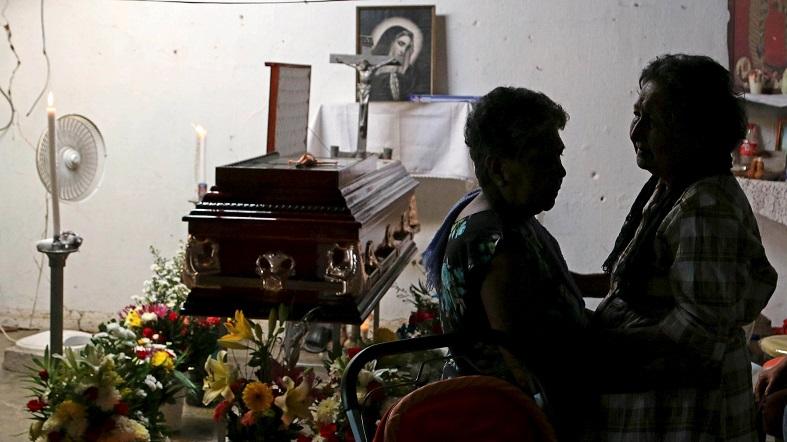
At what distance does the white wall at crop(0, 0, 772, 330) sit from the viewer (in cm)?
436

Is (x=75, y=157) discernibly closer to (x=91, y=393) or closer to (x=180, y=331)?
(x=180, y=331)

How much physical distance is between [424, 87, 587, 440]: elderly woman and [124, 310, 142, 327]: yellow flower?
1825 mm

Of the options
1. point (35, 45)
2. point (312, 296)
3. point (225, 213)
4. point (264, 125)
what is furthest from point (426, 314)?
point (35, 45)

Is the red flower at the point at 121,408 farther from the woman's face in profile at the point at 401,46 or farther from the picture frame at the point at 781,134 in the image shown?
the picture frame at the point at 781,134

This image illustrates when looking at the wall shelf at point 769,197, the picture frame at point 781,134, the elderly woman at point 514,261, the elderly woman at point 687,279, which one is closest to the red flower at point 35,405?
the elderly woman at point 514,261

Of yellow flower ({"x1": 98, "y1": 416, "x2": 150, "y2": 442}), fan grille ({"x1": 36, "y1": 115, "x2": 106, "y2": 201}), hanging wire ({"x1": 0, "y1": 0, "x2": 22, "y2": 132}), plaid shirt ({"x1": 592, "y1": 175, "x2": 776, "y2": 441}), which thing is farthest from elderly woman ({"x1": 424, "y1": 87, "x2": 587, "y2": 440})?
hanging wire ({"x1": 0, "y1": 0, "x2": 22, "y2": 132})

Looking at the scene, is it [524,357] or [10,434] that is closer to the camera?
[524,357]

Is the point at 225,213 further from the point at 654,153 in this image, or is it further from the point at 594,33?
the point at 594,33

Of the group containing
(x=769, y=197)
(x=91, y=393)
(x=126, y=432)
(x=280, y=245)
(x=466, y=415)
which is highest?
(x=769, y=197)

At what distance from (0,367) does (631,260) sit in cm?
347

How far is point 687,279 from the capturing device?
58.4 inches

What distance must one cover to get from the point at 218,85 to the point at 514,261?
340 centimetres

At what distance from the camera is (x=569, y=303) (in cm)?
159

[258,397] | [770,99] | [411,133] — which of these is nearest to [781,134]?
[770,99]
